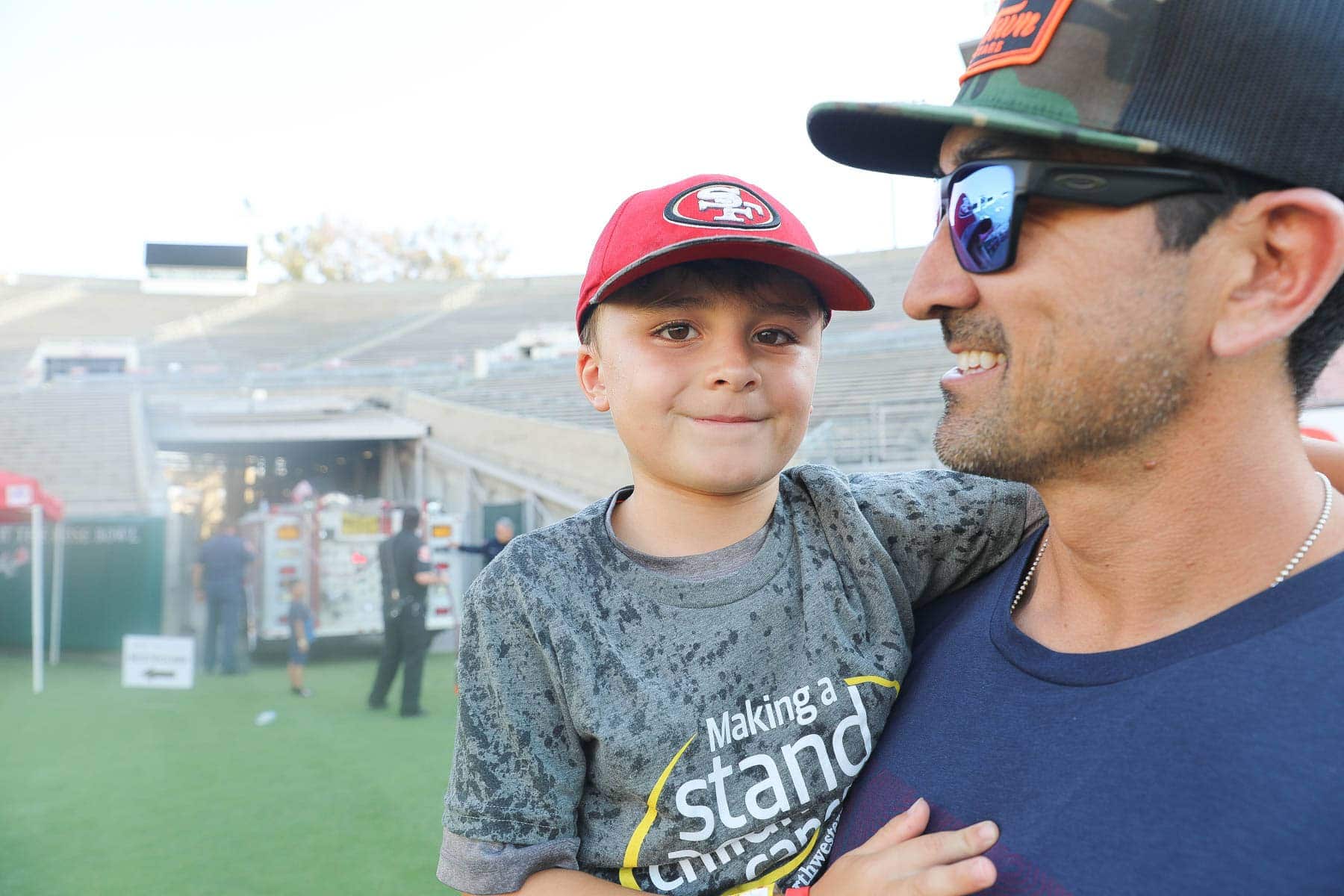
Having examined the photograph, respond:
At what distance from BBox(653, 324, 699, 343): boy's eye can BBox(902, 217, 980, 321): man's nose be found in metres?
0.38

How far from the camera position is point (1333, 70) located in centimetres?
102

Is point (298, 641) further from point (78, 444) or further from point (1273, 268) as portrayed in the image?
point (78, 444)

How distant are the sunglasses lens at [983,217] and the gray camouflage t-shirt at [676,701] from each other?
1.61 feet

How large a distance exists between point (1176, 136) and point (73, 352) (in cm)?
3020

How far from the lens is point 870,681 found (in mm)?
1418

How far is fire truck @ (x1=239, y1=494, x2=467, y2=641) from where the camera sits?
36.9 feet

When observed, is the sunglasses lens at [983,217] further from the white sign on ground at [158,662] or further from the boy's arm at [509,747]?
the white sign on ground at [158,662]

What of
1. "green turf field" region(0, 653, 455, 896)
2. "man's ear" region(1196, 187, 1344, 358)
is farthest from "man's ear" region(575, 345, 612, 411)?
"green turf field" region(0, 653, 455, 896)

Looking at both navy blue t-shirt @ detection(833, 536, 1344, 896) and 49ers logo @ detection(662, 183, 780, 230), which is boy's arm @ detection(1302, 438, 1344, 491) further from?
49ers logo @ detection(662, 183, 780, 230)

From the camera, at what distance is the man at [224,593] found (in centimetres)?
1059

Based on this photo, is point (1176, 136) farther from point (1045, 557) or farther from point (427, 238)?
point (427, 238)

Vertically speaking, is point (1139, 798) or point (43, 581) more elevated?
point (1139, 798)

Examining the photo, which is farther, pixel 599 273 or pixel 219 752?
pixel 219 752

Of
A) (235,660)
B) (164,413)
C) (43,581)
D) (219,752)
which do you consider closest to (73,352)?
(164,413)
